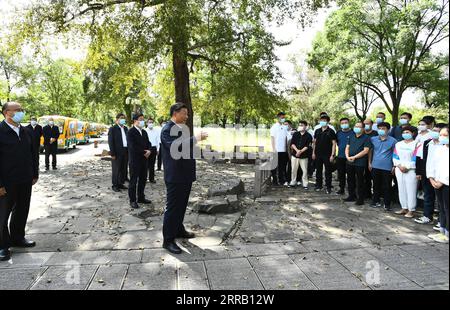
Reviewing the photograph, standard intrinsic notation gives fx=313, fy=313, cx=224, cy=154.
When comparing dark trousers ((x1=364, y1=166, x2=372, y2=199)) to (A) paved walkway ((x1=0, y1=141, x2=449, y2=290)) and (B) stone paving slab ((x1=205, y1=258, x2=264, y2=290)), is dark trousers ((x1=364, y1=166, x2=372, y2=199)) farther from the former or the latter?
(B) stone paving slab ((x1=205, y1=258, x2=264, y2=290))

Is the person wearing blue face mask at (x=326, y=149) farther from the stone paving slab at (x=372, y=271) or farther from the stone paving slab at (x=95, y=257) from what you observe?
the stone paving slab at (x=95, y=257)

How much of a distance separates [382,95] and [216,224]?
2420cm

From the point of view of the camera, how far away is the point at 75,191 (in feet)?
28.4

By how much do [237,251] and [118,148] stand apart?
5.39 metres

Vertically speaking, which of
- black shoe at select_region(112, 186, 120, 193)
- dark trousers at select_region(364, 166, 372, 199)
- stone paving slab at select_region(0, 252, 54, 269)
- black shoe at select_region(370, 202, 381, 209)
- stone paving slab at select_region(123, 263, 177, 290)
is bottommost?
stone paving slab at select_region(123, 263, 177, 290)

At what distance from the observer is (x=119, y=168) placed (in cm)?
878

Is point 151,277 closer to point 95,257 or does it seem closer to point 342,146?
point 95,257

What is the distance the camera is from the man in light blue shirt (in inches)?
259

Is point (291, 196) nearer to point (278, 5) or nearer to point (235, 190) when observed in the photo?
point (235, 190)

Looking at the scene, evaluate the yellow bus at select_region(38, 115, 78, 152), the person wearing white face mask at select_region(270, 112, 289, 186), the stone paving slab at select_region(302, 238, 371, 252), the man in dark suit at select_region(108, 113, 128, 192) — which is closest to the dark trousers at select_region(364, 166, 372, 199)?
the person wearing white face mask at select_region(270, 112, 289, 186)

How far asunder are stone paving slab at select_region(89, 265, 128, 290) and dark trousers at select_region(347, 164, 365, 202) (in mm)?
5331

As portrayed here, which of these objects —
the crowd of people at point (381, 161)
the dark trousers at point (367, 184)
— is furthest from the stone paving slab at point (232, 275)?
the dark trousers at point (367, 184)

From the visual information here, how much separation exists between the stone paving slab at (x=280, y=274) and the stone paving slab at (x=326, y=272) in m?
0.09
